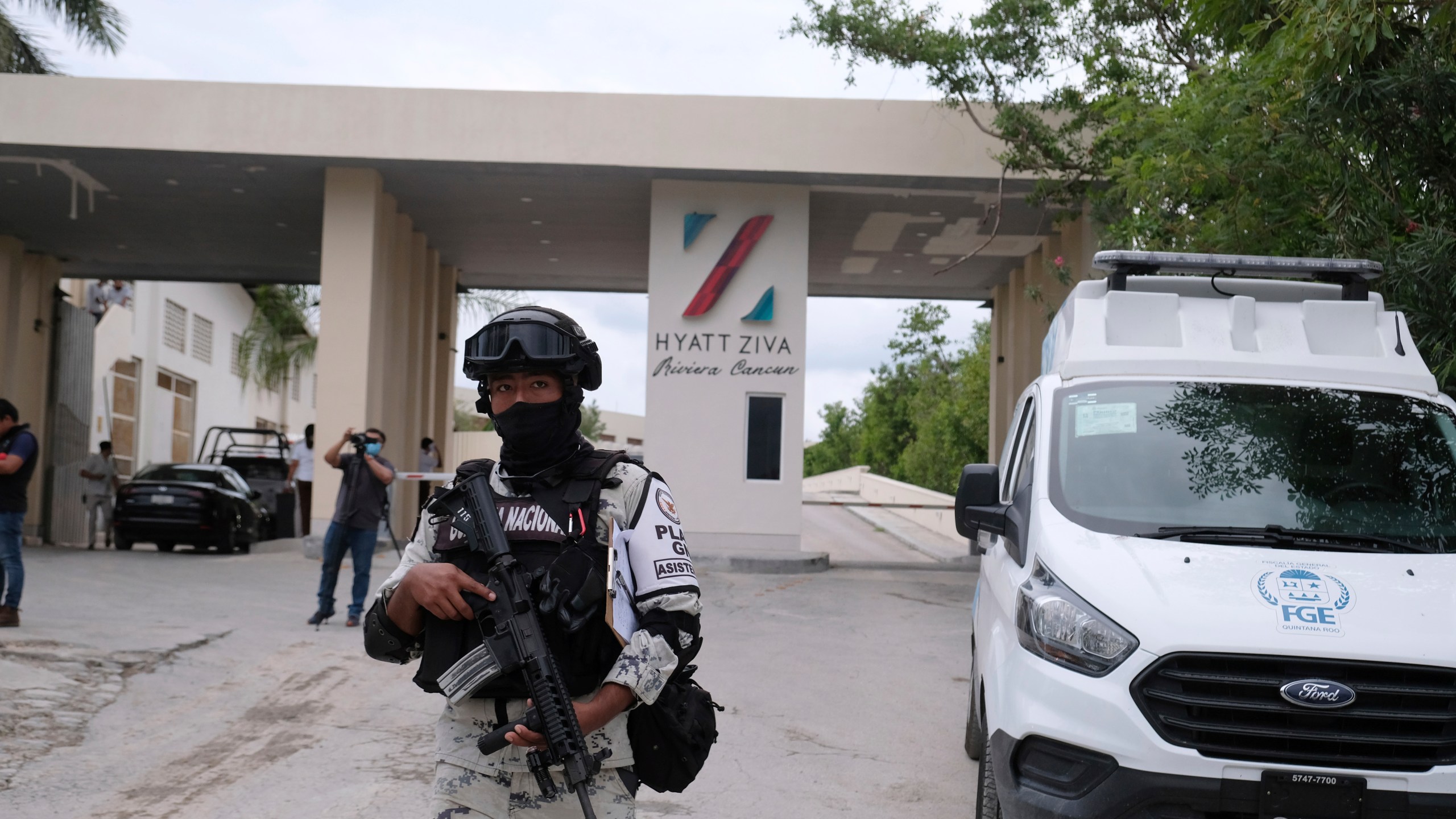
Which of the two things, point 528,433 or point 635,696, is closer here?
point 635,696

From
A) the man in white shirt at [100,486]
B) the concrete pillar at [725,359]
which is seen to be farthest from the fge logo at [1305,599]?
the man in white shirt at [100,486]

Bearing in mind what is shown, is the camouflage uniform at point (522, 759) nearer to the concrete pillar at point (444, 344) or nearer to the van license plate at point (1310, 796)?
the van license plate at point (1310, 796)

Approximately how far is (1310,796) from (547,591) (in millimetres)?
2447

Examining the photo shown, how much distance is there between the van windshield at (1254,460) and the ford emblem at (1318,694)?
2.53 ft

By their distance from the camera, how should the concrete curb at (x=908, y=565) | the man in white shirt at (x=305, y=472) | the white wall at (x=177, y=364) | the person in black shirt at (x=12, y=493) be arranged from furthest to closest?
the white wall at (x=177, y=364) < the man in white shirt at (x=305, y=472) < the concrete curb at (x=908, y=565) < the person in black shirt at (x=12, y=493)

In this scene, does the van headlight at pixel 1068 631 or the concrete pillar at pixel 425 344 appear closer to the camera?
the van headlight at pixel 1068 631

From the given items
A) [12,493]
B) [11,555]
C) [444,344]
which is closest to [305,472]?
[444,344]

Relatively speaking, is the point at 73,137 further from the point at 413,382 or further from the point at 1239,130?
the point at 1239,130

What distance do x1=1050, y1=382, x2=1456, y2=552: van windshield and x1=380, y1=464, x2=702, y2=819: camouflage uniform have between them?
218 cm

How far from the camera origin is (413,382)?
75.4 ft


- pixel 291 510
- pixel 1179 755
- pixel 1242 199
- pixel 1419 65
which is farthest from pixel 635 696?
pixel 291 510

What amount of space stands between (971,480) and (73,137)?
1526 cm

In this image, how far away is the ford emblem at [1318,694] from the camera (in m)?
3.64

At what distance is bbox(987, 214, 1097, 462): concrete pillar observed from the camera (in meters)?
18.1
